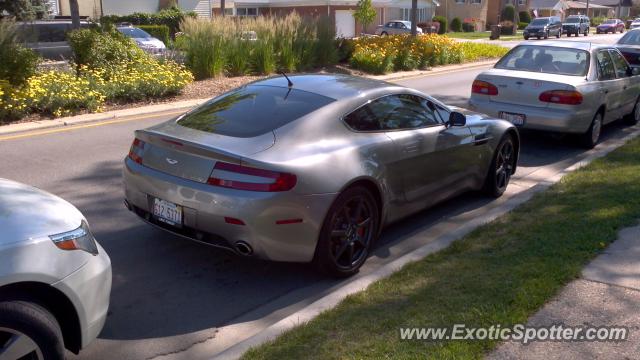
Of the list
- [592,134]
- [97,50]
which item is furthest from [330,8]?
[592,134]

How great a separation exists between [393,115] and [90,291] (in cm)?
328

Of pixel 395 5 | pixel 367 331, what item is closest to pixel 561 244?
pixel 367 331

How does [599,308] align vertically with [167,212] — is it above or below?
below

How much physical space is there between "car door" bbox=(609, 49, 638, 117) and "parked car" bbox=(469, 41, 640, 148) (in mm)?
18

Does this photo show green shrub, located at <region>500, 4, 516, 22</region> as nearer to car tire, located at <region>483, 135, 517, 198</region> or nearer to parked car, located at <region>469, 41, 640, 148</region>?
parked car, located at <region>469, 41, 640, 148</region>

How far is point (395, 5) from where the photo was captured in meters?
58.9

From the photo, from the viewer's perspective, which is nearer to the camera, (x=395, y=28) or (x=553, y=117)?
(x=553, y=117)

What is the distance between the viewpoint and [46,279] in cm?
309

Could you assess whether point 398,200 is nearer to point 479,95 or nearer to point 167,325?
point 167,325

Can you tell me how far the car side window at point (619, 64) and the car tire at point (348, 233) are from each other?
7.37 m

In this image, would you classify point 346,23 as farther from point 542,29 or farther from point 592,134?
point 592,134

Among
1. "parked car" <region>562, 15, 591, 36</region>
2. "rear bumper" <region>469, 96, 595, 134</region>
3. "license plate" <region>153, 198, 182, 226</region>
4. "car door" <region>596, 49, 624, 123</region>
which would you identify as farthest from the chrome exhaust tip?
"parked car" <region>562, 15, 591, 36</region>

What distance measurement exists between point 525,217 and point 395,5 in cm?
5537

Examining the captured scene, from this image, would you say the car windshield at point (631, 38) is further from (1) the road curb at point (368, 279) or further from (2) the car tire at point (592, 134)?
(1) the road curb at point (368, 279)
